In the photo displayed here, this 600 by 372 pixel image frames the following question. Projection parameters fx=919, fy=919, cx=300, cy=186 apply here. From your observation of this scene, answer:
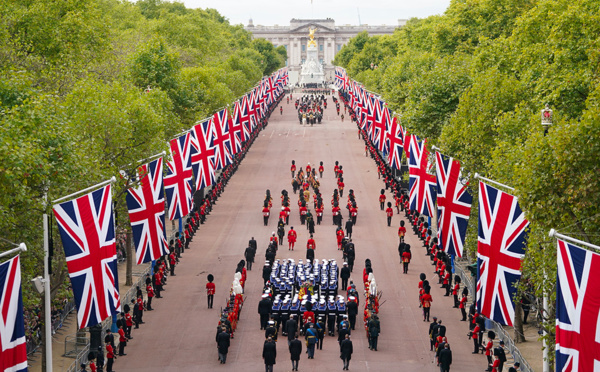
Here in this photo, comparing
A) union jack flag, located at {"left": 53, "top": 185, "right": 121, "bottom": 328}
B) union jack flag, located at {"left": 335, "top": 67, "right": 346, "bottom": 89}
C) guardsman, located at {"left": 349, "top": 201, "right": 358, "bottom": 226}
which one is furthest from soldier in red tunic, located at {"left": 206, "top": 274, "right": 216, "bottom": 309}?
union jack flag, located at {"left": 335, "top": 67, "right": 346, "bottom": 89}

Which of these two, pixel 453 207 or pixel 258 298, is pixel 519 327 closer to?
pixel 453 207

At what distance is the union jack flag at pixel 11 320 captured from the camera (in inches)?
722

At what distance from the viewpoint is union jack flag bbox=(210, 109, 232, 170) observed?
Answer: 53.7m

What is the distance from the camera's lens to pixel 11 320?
18641 millimetres

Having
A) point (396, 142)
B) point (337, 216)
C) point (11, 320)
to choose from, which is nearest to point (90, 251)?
point (11, 320)

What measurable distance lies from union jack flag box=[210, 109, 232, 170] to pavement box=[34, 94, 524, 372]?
125 inches

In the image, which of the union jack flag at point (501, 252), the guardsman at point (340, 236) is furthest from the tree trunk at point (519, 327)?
the guardsman at point (340, 236)

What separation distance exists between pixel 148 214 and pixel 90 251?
965 centimetres

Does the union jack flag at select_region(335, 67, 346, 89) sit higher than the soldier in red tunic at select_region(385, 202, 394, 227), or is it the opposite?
the union jack flag at select_region(335, 67, 346, 89)

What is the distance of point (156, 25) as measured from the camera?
3824 inches

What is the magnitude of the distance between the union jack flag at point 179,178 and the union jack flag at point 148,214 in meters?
5.71

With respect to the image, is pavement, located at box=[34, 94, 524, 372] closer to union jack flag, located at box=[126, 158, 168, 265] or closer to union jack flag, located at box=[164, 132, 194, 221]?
union jack flag, located at box=[126, 158, 168, 265]

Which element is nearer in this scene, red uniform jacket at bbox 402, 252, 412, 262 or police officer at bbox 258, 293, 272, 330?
police officer at bbox 258, 293, 272, 330

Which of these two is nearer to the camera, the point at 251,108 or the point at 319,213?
the point at 319,213
